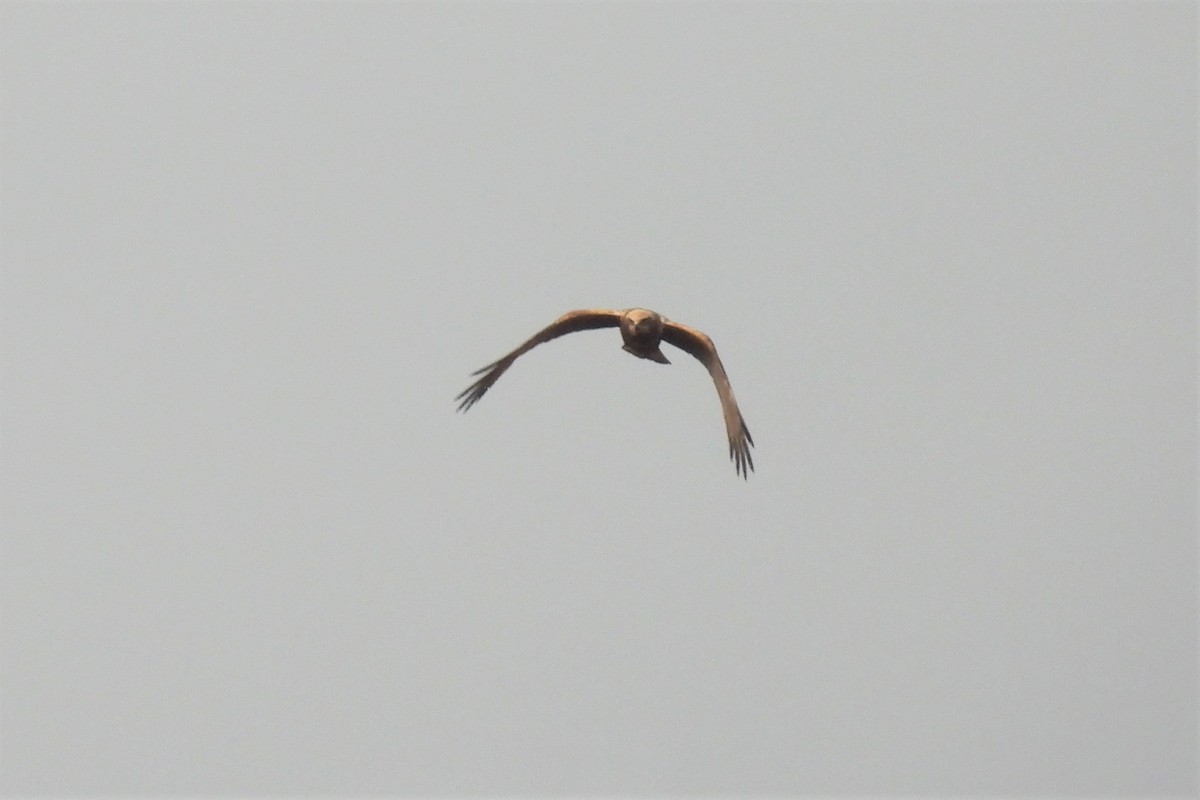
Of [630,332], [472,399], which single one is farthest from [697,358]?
[472,399]

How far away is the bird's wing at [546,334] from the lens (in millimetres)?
38031

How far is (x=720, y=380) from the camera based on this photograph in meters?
36.8

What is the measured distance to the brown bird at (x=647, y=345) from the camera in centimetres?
3622

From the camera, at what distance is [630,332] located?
36.6 m

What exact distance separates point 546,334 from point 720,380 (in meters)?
3.26

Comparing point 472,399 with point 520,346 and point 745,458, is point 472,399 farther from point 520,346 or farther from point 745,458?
point 745,458

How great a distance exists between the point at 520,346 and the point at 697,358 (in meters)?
3.03

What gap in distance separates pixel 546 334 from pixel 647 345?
231 centimetres

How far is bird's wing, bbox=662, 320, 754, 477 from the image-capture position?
1419 inches

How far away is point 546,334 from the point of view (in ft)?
125

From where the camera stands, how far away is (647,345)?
36.7 meters

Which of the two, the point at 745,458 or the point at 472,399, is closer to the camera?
the point at 745,458

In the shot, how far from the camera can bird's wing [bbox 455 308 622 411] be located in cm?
3803

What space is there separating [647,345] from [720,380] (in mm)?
1320
